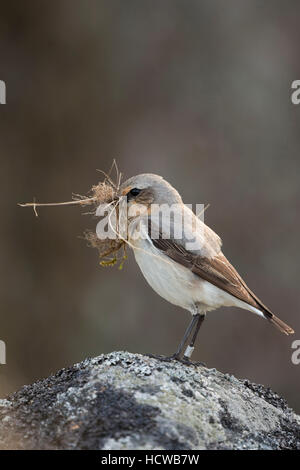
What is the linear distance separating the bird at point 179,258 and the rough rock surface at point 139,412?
73 cm

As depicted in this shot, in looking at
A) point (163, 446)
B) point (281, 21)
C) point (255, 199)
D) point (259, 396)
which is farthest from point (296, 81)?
point (163, 446)

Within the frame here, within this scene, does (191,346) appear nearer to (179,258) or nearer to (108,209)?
(179,258)

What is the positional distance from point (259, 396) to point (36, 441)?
175cm

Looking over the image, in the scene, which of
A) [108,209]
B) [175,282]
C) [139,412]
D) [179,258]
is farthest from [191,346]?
[139,412]

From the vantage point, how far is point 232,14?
36.1 feet

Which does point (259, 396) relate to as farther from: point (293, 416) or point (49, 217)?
point (49, 217)

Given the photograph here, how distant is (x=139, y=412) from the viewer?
398 cm

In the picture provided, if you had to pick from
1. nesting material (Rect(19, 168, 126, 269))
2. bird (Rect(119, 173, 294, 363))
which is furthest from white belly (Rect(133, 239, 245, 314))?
nesting material (Rect(19, 168, 126, 269))

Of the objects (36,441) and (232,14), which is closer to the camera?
(36,441)

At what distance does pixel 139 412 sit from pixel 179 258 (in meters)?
1.72

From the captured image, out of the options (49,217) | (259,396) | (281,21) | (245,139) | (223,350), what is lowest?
(223,350)

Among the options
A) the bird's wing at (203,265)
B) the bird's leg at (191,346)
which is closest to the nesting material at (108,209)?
the bird's wing at (203,265)

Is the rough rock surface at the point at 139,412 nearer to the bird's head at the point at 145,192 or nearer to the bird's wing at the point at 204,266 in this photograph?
Answer: the bird's wing at the point at 204,266

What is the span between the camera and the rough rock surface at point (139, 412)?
3.82 meters
